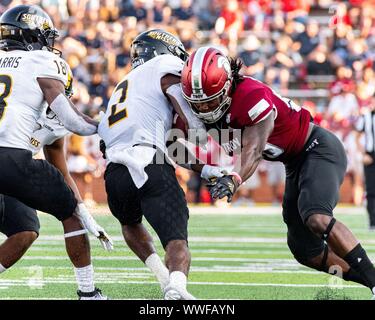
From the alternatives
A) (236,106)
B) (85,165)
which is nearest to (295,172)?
(236,106)

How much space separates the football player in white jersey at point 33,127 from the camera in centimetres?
459

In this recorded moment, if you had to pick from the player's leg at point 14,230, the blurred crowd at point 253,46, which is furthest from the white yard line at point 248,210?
the player's leg at point 14,230

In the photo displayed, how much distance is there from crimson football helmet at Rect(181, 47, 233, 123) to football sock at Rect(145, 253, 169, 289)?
0.86 m

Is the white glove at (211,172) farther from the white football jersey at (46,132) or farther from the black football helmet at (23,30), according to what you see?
the black football helmet at (23,30)

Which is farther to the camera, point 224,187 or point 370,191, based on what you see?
point 370,191

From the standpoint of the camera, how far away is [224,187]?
4.13 meters

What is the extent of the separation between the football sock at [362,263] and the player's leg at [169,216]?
0.95 meters

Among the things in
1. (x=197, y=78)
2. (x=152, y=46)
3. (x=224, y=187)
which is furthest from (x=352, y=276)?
(x=152, y=46)

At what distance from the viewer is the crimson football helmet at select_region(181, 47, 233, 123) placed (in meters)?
4.39

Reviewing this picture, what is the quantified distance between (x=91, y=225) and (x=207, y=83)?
1.06 m

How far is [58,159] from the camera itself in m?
5.23

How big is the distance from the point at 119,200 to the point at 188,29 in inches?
461

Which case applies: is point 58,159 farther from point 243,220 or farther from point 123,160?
point 243,220

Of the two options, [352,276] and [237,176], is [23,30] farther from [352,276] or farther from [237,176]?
[352,276]
